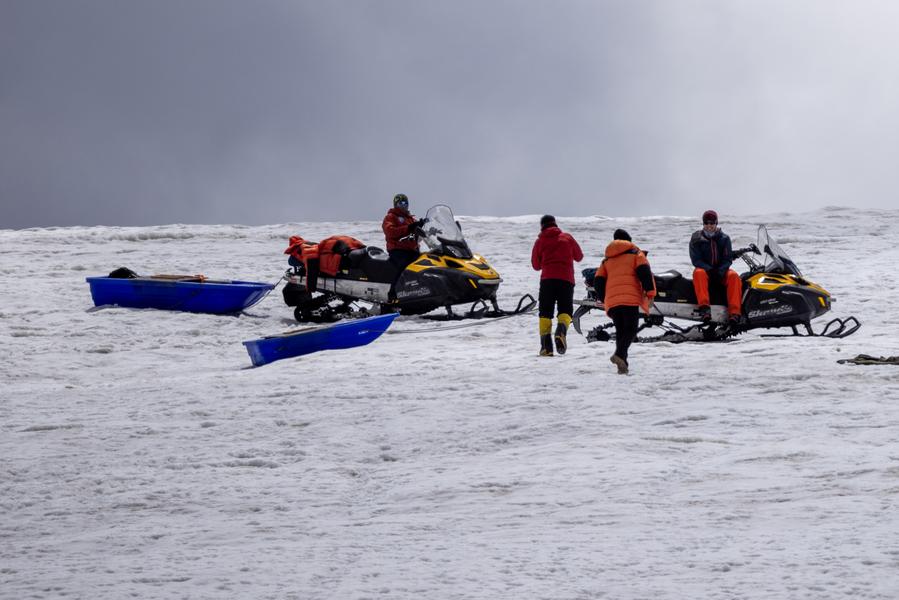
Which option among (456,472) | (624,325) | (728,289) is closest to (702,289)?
(728,289)

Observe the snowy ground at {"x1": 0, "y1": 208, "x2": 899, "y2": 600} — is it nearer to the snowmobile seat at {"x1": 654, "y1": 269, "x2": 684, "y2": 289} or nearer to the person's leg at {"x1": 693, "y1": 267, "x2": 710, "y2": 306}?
the person's leg at {"x1": 693, "y1": 267, "x2": 710, "y2": 306}

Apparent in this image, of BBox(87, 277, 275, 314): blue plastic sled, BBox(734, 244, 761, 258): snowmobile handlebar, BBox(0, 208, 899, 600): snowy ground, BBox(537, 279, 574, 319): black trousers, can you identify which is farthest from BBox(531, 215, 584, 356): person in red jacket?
BBox(87, 277, 275, 314): blue plastic sled

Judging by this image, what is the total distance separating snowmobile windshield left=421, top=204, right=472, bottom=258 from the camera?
52.2 ft

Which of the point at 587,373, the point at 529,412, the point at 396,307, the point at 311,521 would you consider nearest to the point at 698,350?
the point at 587,373

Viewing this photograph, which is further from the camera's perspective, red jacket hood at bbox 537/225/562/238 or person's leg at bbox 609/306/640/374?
red jacket hood at bbox 537/225/562/238

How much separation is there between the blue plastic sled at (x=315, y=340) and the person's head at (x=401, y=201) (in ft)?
9.53

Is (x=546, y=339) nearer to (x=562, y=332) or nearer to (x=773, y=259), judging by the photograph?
(x=562, y=332)

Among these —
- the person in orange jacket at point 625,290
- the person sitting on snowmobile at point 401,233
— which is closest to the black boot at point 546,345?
the person in orange jacket at point 625,290

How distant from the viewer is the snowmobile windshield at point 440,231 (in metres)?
15.9

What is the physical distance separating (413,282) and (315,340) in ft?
10.7

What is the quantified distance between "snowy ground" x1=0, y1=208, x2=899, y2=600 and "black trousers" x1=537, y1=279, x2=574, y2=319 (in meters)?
0.57

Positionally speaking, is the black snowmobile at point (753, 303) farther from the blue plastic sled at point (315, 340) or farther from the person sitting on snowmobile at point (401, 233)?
the person sitting on snowmobile at point (401, 233)

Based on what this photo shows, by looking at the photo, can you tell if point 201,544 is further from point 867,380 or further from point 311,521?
point 867,380

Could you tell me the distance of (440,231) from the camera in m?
15.9
